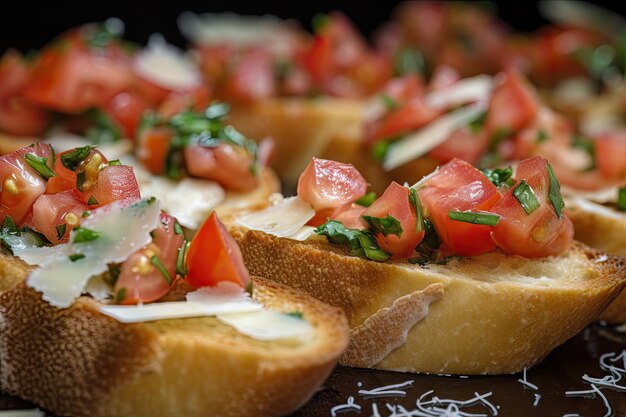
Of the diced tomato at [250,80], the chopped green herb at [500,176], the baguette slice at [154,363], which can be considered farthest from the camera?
the diced tomato at [250,80]

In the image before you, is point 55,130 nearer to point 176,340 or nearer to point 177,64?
point 177,64

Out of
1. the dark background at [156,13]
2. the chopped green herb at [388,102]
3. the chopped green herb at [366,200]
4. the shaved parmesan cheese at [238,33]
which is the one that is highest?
the chopped green herb at [366,200]

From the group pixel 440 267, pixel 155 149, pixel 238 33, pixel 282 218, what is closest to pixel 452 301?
pixel 440 267

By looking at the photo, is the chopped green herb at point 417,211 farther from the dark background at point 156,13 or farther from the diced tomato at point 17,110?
the dark background at point 156,13

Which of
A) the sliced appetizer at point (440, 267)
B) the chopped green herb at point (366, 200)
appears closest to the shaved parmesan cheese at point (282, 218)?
the sliced appetizer at point (440, 267)

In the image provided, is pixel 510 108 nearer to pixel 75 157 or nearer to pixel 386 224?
pixel 386 224

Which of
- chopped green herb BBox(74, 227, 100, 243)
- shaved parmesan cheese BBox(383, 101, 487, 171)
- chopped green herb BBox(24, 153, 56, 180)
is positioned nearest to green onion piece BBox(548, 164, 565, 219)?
shaved parmesan cheese BBox(383, 101, 487, 171)
